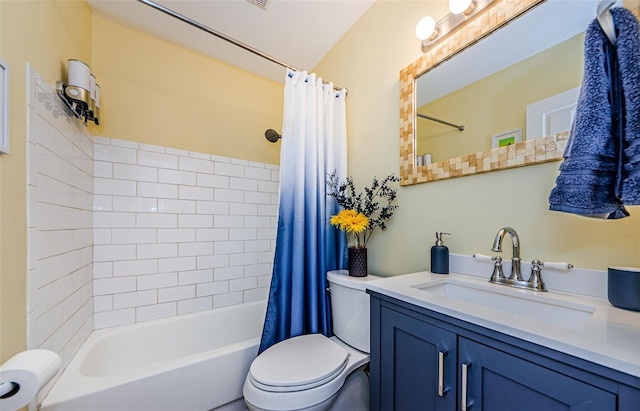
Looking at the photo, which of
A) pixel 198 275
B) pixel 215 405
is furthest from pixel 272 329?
pixel 198 275

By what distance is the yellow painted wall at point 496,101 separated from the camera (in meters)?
0.81

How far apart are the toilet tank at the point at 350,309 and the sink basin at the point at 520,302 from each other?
36 centimetres

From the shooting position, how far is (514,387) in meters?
0.53

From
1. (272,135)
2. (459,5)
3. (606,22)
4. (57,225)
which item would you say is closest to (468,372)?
(606,22)

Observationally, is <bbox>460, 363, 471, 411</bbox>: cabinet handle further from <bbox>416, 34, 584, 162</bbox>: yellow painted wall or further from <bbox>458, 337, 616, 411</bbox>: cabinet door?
<bbox>416, 34, 584, 162</bbox>: yellow painted wall

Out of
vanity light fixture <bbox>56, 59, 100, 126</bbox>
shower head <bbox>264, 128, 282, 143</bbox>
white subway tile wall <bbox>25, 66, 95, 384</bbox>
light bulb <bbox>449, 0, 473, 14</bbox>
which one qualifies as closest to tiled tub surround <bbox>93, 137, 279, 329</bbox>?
white subway tile wall <bbox>25, 66, 95, 384</bbox>

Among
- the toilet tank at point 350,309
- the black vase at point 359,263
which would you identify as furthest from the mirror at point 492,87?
the toilet tank at point 350,309

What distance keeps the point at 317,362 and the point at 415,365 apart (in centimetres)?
47

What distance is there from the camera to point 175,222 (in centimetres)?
171

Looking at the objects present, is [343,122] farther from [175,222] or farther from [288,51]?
[175,222]

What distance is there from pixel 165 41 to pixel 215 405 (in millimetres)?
2243

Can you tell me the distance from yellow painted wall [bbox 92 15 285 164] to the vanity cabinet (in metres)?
1.65

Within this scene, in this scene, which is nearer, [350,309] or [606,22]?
[606,22]

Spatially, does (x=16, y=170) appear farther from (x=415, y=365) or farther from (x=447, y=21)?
(x=447, y=21)
